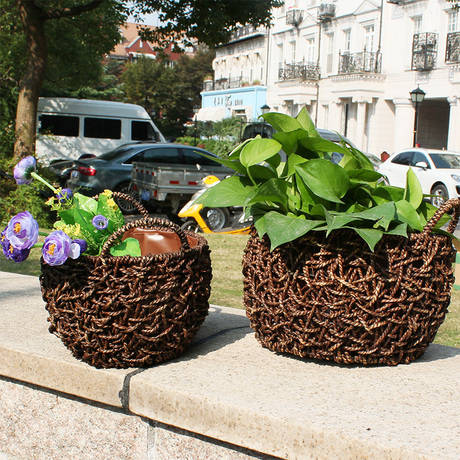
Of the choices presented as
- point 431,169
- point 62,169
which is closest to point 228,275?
point 62,169

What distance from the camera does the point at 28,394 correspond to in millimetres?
2217

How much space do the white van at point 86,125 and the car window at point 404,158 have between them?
26.7ft

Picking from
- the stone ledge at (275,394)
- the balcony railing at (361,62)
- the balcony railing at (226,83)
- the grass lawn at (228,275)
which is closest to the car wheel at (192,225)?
the grass lawn at (228,275)

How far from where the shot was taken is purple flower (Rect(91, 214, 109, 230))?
1.98 metres

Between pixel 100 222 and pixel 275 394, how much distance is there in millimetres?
755

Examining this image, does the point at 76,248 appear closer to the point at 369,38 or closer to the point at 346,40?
the point at 369,38

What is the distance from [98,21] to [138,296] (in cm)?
1650

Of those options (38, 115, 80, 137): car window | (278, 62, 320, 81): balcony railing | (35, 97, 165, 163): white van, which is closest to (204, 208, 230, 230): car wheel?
(35, 97, 165, 163): white van

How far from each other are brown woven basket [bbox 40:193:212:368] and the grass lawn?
245 centimetres

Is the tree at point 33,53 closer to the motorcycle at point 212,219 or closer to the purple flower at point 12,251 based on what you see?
the motorcycle at point 212,219

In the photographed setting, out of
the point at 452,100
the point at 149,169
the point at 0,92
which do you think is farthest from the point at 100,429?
the point at 452,100

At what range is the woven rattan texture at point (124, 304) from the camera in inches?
74.2

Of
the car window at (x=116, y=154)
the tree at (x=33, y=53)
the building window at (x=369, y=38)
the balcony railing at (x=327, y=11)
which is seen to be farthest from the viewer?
the balcony railing at (x=327, y=11)

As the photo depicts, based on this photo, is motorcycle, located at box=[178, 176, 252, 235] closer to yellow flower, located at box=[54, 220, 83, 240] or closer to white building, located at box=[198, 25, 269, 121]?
yellow flower, located at box=[54, 220, 83, 240]
